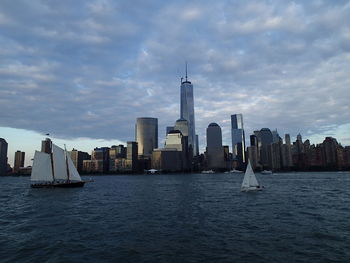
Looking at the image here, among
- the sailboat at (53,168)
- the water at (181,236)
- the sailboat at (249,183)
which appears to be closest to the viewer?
the water at (181,236)

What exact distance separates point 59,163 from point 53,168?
13.7 feet

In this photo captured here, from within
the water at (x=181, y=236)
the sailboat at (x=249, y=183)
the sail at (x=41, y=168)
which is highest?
the sail at (x=41, y=168)

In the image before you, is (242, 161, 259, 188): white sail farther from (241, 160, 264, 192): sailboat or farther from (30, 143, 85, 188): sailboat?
(30, 143, 85, 188): sailboat

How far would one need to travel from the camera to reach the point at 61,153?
11169 centimetres

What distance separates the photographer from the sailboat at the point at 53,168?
360 ft

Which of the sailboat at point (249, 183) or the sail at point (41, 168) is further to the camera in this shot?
the sail at point (41, 168)

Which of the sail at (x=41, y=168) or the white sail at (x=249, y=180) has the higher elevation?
the sail at (x=41, y=168)

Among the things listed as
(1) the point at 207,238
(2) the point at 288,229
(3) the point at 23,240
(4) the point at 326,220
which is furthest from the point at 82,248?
(4) the point at 326,220

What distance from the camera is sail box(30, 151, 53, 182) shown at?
359 feet

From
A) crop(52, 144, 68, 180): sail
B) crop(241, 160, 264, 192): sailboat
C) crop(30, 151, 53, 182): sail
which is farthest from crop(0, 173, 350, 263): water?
crop(30, 151, 53, 182): sail

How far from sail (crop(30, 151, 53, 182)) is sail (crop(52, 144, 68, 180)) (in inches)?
113

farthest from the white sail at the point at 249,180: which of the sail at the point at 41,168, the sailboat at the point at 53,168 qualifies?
the sail at the point at 41,168

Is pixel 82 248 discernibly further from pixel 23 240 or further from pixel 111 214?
pixel 111 214

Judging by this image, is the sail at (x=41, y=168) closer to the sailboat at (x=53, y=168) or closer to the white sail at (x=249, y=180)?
the sailboat at (x=53, y=168)
